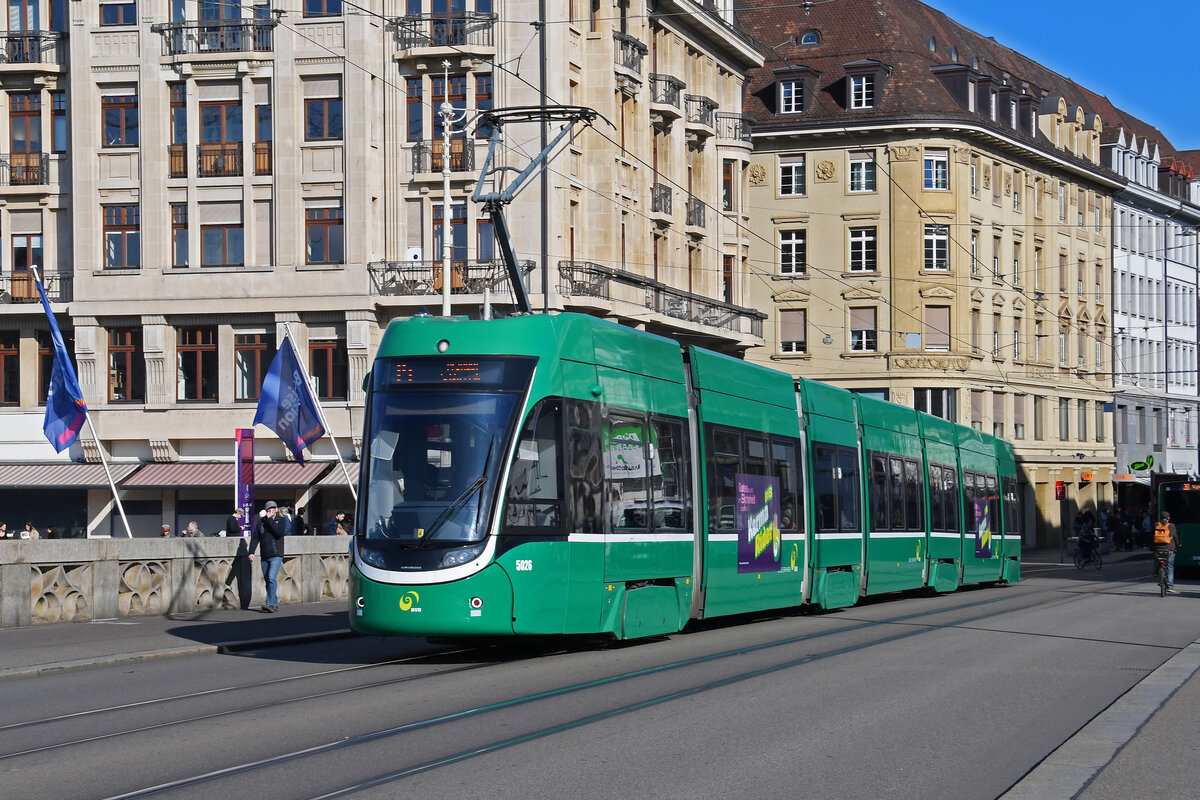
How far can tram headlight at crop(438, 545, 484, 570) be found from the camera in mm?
15102

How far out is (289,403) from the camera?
1273 inches

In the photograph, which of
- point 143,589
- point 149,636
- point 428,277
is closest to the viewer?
point 149,636

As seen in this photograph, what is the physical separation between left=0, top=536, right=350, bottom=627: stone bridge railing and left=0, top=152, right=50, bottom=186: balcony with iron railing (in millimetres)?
21816

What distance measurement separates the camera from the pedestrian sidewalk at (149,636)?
1750 centimetres

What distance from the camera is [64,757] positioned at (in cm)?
1035

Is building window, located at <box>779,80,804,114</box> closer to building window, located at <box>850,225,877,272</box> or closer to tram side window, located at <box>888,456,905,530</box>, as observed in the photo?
building window, located at <box>850,225,877,272</box>

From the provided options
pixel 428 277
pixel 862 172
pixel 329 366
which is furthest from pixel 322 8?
pixel 862 172

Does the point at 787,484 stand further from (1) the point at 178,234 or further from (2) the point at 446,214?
(1) the point at 178,234

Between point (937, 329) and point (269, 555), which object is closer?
point (269, 555)

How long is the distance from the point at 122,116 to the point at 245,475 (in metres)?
19.3

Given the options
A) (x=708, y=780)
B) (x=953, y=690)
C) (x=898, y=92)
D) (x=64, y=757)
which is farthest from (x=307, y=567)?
(x=898, y=92)

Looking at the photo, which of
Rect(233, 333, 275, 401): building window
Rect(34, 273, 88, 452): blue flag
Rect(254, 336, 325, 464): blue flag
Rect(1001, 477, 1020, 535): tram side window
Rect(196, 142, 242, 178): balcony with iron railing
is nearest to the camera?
Rect(34, 273, 88, 452): blue flag

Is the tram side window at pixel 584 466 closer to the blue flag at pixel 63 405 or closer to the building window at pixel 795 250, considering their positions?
the blue flag at pixel 63 405

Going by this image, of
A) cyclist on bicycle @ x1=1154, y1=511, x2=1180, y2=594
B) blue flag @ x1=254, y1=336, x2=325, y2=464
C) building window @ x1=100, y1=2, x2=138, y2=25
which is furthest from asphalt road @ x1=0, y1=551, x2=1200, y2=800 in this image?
building window @ x1=100, y1=2, x2=138, y2=25
